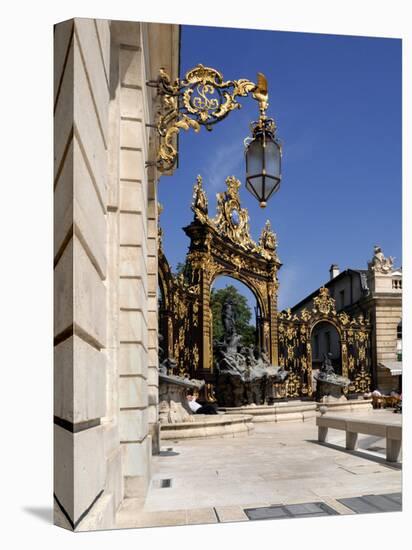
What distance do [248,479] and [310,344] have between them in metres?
15.4

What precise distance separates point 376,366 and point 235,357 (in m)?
8.47

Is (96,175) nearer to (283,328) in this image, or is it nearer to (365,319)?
(283,328)

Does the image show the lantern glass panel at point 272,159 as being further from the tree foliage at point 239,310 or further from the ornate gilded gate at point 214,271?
the tree foliage at point 239,310

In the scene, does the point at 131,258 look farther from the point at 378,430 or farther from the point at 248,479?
the point at 378,430

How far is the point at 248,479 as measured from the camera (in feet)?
21.4

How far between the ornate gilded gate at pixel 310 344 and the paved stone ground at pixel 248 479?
10.6 m

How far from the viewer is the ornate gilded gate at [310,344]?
2133 cm

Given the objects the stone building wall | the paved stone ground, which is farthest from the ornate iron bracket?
the paved stone ground

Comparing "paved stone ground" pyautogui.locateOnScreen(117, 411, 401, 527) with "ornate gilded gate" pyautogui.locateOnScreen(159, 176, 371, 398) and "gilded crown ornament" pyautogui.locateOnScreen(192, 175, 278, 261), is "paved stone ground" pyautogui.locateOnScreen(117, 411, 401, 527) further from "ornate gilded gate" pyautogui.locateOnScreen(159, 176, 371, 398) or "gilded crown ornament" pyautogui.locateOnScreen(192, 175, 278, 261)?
"gilded crown ornament" pyautogui.locateOnScreen(192, 175, 278, 261)

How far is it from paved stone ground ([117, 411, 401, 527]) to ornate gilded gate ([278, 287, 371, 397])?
10.6 metres

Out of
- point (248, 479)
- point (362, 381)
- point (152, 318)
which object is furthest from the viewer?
point (362, 381)

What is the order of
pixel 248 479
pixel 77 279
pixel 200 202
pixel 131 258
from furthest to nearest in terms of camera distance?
pixel 200 202, pixel 248 479, pixel 131 258, pixel 77 279

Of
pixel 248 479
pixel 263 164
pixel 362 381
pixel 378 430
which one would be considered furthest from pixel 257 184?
pixel 362 381

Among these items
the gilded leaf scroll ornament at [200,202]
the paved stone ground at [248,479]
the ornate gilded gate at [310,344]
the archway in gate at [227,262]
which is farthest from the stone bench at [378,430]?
the ornate gilded gate at [310,344]
